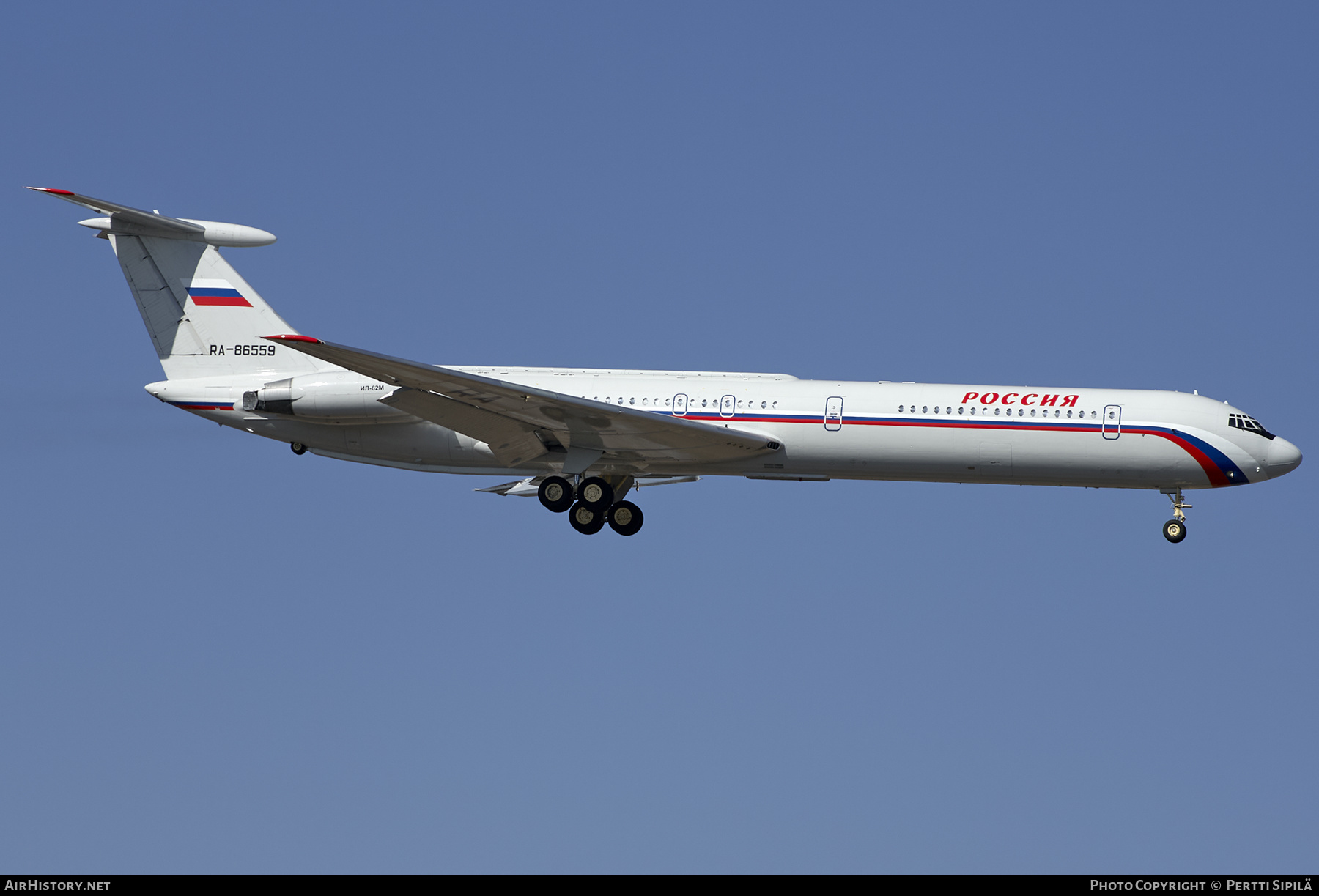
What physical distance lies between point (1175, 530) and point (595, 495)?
12.6m

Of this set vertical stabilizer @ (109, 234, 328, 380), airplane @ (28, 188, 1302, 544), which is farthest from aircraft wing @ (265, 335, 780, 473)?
vertical stabilizer @ (109, 234, 328, 380)

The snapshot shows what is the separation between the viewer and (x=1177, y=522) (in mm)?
31406

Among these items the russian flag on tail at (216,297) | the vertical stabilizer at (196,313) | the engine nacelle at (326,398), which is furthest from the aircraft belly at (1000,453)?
the russian flag on tail at (216,297)

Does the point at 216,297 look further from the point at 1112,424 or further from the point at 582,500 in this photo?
the point at 1112,424

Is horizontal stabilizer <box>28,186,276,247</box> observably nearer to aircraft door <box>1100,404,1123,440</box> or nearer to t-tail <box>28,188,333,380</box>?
t-tail <box>28,188,333,380</box>

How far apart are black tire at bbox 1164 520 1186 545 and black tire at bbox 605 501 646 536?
1150 centimetres

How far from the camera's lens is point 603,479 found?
3247 centimetres

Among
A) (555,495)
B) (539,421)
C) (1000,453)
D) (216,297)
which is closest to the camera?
(1000,453)

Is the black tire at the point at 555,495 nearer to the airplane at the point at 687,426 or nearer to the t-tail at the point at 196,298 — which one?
the airplane at the point at 687,426

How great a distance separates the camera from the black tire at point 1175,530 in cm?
3127

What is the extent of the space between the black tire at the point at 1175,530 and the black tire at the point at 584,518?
484 inches

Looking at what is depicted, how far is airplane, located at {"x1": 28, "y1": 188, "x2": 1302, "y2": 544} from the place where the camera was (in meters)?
30.5

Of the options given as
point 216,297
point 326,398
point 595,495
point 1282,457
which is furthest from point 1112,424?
point 216,297
